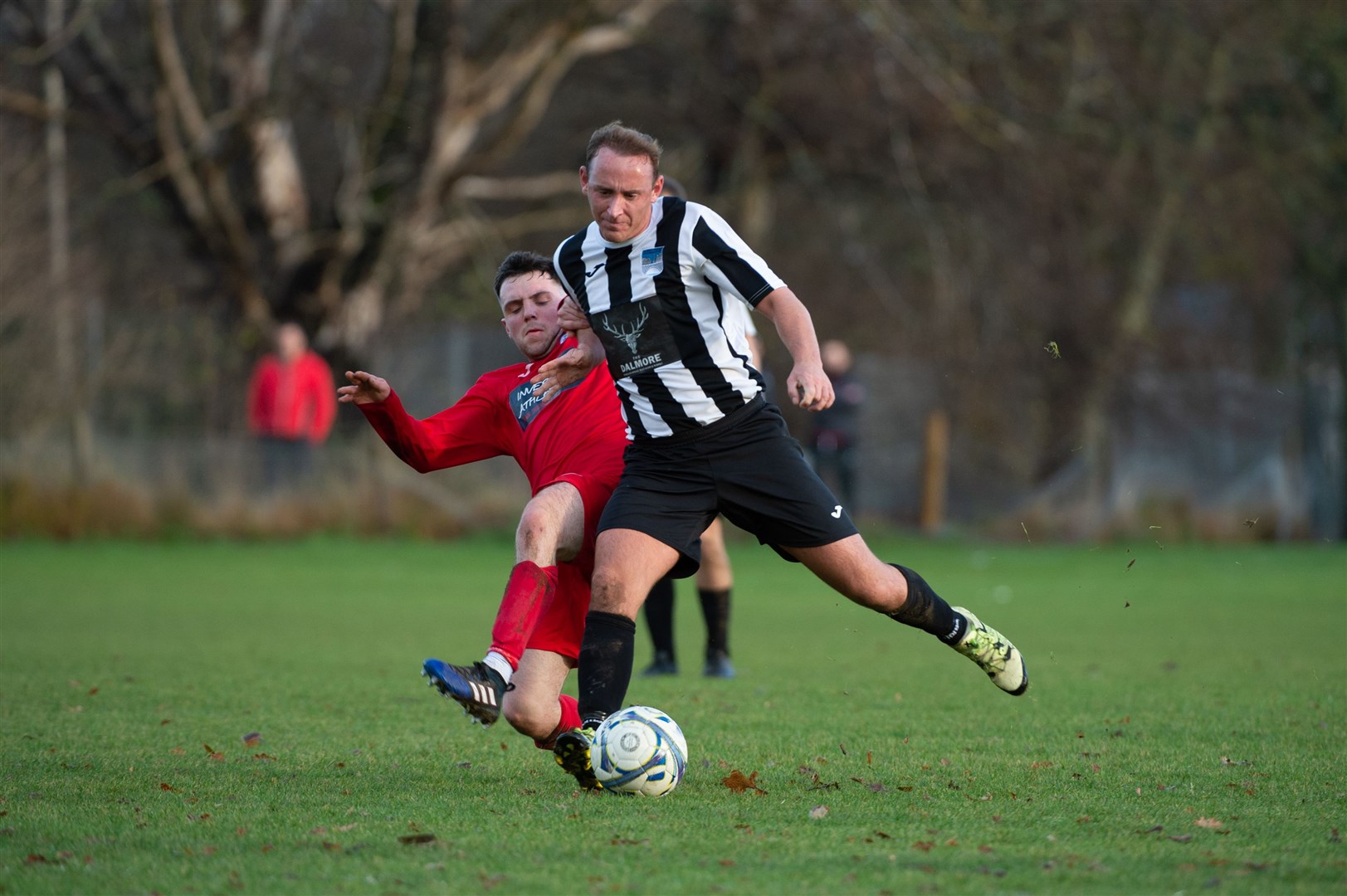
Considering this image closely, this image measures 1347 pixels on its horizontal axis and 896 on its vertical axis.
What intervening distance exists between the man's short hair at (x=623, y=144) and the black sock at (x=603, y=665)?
4.85 feet

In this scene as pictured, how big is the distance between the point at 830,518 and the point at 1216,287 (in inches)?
773

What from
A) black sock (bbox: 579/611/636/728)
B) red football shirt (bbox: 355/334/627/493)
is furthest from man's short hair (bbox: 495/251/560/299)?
Answer: black sock (bbox: 579/611/636/728)

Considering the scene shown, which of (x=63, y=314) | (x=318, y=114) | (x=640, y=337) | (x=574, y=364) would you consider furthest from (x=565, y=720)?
(x=318, y=114)

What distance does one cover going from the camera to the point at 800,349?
4.84 meters

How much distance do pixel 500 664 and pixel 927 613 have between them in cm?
149

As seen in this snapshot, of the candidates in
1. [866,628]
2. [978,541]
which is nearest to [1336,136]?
[978,541]

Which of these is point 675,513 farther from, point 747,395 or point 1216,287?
point 1216,287

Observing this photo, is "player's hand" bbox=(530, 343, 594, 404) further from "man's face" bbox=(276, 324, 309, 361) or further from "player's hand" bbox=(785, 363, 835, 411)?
"man's face" bbox=(276, 324, 309, 361)

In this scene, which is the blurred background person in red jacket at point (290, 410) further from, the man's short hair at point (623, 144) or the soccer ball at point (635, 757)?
the soccer ball at point (635, 757)

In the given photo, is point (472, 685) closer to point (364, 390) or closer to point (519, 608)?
point (519, 608)

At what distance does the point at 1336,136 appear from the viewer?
2097 centimetres

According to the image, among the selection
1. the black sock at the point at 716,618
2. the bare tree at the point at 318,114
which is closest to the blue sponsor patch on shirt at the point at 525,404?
the black sock at the point at 716,618

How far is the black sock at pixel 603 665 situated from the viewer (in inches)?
192

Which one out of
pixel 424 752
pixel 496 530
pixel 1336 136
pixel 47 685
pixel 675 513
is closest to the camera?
pixel 675 513
